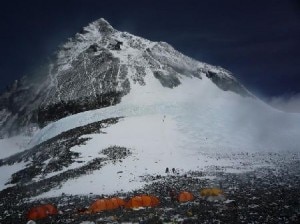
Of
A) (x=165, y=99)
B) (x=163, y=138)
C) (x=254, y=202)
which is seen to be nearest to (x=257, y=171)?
(x=254, y=202)

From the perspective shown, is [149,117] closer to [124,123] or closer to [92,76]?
[124,123]

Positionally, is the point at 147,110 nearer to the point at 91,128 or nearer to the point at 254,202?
the point at 91,128

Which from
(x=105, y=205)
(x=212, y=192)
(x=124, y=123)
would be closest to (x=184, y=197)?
(x=212, y=192)

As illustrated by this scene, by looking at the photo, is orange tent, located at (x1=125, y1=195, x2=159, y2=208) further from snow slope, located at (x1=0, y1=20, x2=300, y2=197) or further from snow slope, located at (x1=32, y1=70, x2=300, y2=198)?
snow slope, located at (x1=32, y1=70, x2=300, y2=198)

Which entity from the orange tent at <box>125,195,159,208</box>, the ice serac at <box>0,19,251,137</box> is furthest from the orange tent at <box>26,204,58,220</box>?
the ice serac at <box>0,19,251,137</box>

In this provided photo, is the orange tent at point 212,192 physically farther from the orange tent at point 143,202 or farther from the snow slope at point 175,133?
the snow slope at point 175,133

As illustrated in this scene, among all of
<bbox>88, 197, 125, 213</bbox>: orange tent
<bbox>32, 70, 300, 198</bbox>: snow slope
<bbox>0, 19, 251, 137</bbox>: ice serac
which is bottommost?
<bbox>88, 197, 125, 213</bbox>: orange tent
